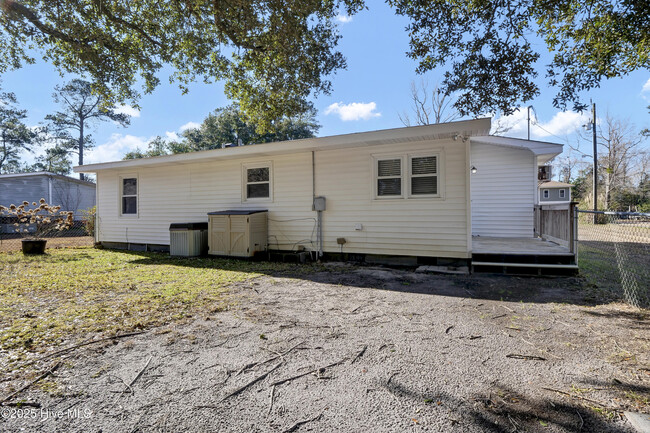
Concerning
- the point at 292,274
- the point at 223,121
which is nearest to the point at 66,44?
the point at 292,274

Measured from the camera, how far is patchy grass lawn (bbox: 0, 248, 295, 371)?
2885mm

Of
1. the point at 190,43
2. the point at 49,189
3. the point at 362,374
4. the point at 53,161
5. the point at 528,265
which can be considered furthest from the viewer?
the point at 53,161

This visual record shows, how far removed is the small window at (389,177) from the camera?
6770 millimetres

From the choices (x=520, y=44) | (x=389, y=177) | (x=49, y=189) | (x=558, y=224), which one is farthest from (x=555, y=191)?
(x=49, y=189)

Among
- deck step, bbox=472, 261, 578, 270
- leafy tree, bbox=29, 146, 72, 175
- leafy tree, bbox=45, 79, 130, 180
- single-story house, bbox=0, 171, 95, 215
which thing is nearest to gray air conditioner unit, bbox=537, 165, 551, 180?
deck step, bbox=472, 261, 578, 270

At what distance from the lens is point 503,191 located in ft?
29.9

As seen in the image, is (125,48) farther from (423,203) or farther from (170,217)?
(423,203)

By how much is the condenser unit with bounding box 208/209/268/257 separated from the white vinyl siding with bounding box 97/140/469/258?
14.1 inches

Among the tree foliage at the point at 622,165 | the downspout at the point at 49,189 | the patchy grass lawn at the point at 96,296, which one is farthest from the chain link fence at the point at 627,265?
the downspout at the point at 49,189

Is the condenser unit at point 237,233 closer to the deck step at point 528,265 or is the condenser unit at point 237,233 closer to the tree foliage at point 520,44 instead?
the deck step at point 528,265

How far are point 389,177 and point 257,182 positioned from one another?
11.5 ft

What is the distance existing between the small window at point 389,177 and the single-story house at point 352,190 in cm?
2

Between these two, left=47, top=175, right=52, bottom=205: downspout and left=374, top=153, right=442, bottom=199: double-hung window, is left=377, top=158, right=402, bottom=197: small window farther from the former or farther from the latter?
left=47, top=175, right=52, bottom=205: downspout

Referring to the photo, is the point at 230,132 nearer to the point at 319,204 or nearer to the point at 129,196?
the point at 129,196
